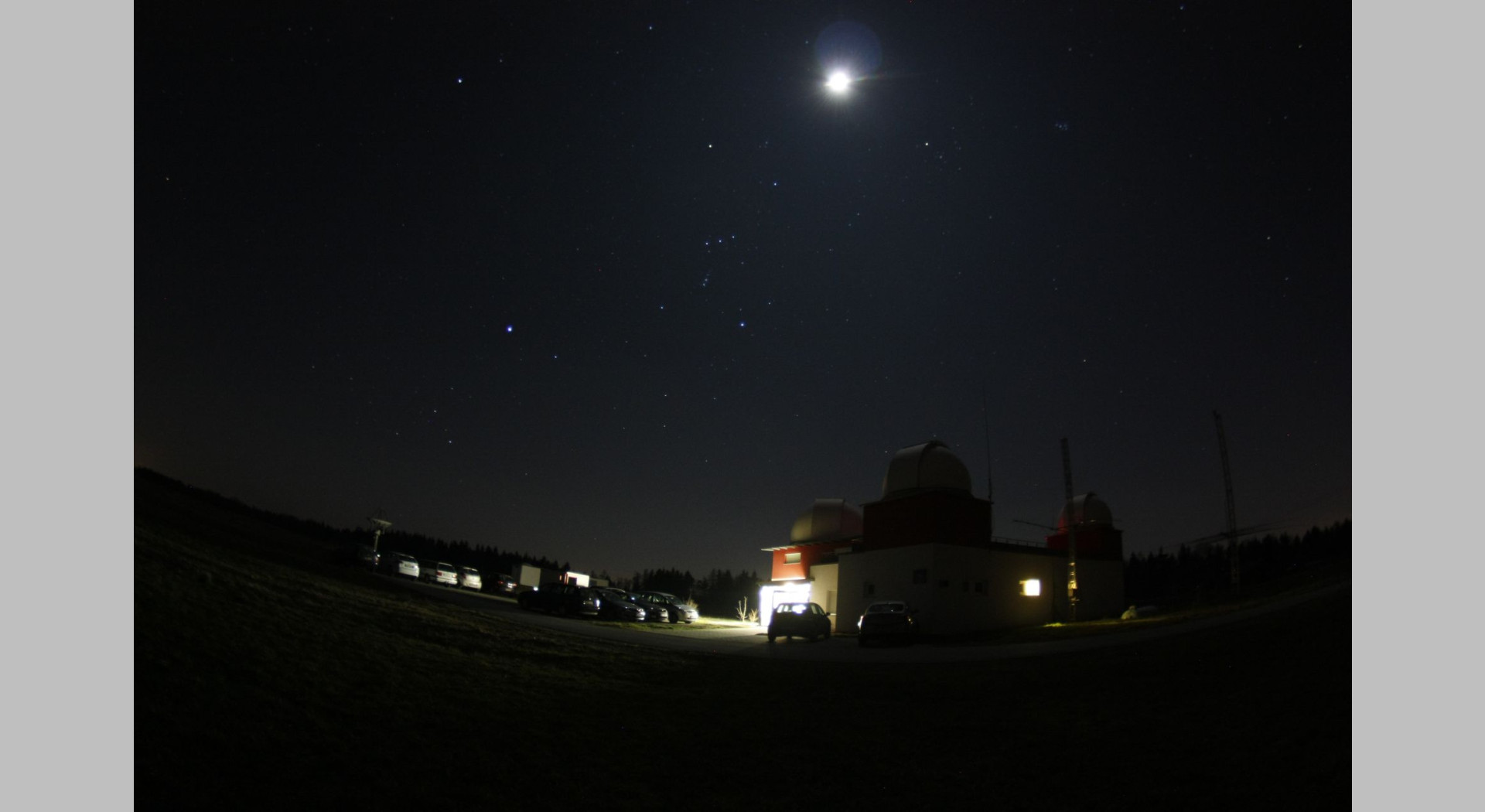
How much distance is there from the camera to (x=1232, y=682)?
10617mm

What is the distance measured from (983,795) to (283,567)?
56.5ft

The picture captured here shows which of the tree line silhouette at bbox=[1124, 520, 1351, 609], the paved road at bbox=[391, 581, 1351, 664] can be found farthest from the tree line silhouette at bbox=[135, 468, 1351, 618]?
the paved road at bbox=[391, 581, 1351, 664]

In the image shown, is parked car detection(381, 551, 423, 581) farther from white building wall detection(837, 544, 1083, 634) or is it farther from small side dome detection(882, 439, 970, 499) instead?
small side dome detection(882, 439, 970, 499)

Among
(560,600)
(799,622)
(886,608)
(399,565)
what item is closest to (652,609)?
(560,600)

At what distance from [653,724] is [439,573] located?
3522cm

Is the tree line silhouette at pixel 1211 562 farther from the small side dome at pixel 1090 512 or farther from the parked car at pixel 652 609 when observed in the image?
the parked car at pixel 652 609

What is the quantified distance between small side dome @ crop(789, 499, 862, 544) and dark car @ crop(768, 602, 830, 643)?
13.4 m

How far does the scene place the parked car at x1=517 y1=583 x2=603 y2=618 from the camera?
94.3ft

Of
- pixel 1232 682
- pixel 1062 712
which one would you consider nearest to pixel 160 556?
pixel 1062 712

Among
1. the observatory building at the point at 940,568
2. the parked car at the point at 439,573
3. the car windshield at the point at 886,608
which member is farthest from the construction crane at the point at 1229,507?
the parked car at the point at 439,573

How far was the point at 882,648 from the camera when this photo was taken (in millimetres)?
23328

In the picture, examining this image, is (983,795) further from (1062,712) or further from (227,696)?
(227,696)

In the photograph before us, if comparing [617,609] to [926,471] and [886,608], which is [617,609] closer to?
[886,608]

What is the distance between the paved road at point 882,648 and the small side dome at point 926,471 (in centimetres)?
901
